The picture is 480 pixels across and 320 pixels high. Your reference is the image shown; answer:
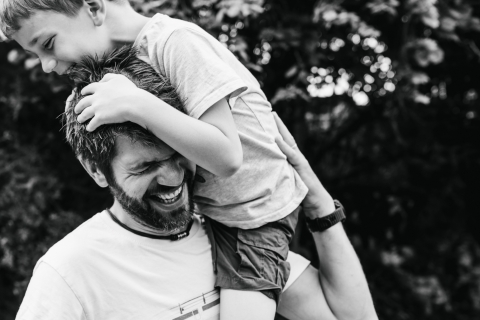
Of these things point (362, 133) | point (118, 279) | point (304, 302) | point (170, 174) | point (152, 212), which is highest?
point (170, 174)

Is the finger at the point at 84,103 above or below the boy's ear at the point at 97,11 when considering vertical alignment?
below

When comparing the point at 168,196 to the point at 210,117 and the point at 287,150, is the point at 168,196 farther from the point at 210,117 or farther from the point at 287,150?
the point at 287,150

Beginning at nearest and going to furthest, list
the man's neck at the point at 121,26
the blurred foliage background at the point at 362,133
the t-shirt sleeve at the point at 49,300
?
the t-shirt sleeve at the point at 49,300 → the man's neck at the point at 121,26 → the blurred foliage background at the point at 362,133

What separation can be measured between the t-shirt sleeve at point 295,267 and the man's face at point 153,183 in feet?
1.59

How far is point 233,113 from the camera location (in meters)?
1.42

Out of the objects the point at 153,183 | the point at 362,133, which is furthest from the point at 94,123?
the point at 362,133

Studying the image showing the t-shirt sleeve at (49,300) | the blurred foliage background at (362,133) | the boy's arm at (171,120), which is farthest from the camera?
the blurred foliage background at (362,133)

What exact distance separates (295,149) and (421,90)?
53.3 inches

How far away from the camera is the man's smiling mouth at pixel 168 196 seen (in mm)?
1430

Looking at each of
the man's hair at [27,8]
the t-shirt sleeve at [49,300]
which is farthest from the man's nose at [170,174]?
the man's hair at [27,8]

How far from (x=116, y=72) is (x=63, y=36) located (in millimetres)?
189

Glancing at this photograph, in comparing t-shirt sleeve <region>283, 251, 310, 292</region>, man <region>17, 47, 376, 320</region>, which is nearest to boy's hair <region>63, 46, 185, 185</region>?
man <region>17, 47, 376, 320</region>

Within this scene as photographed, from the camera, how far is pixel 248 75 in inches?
58.6

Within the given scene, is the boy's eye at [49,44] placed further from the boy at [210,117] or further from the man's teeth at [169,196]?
the man's teeth at [169,196]
